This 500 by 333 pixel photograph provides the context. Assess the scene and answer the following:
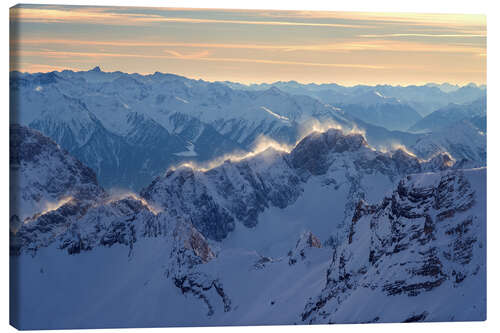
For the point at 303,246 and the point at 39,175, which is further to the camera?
the point at 303,246

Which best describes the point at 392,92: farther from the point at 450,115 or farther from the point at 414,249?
the point at 414,249

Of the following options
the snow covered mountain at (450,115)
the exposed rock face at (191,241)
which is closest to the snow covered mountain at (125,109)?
the exposed rock face at (191,241)

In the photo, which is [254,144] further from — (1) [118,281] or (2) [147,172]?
(1) [118,281]

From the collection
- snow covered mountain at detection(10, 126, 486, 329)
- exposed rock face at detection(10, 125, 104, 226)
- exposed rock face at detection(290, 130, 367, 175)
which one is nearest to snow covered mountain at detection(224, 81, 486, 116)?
snow covered mountain at detection(10, 126, 486, 329)

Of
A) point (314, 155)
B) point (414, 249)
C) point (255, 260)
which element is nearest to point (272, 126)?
point (255, 260)

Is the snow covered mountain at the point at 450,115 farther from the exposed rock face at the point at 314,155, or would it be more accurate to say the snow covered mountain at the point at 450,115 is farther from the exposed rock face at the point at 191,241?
the exposed rock face at the point at 314,155

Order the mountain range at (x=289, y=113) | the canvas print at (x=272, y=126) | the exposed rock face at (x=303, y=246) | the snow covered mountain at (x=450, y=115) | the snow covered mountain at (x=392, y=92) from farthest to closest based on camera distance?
the exposed rock face at (x=303, y=246) < the snow covered mountain at (x=392, y=92) < the snow covered mountain at (x=450, y=115) < the mountain range at (x=289, y=113) < the canvas print at (x=272, y=126)

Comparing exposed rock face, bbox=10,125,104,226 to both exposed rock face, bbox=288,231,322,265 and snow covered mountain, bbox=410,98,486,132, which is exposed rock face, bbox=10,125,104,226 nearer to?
exposed rock face, bbox=288,231,322,265
